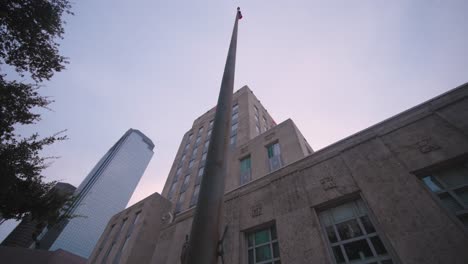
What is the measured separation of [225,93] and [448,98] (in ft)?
26.0

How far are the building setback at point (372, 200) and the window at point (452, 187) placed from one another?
0.02 m

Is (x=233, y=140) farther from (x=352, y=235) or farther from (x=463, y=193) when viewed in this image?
(x=463, y=193)

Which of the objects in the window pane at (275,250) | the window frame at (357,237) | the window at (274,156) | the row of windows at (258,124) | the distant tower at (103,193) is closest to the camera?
the window frame at (357,237)

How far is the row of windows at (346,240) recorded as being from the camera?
227 inches

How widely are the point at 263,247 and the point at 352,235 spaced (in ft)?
10.6

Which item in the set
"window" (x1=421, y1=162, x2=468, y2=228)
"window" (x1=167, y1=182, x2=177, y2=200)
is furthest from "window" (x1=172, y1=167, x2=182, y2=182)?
"window" (x1=421, y1=162, x2=468, y2=228)

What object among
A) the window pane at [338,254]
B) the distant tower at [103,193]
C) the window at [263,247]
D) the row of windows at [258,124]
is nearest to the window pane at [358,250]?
the window pane at [338,254]

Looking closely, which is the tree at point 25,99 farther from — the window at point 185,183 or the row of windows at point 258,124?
the row of windows at point 258,124

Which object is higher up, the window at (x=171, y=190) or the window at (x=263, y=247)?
the window at (x=171, y=190)

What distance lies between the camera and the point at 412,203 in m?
5.62

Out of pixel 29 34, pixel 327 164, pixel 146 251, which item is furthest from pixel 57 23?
pixel 146 251

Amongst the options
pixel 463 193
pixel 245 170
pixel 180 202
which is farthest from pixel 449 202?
pixel 180 202

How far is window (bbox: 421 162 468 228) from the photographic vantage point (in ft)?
17.3

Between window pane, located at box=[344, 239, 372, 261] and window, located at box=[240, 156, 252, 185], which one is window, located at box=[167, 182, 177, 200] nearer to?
window, located at box=[240, 156, 252, 185]
